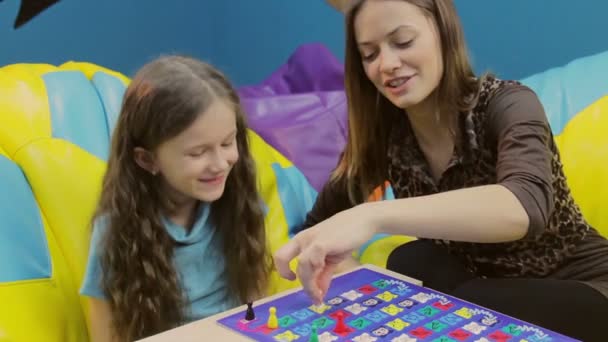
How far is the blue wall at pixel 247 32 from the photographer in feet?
5.47

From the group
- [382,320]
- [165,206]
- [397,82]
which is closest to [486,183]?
[397,82]

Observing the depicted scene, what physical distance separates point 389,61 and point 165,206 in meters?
0.42

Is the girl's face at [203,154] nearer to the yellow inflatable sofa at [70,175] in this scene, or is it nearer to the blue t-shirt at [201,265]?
the blue t-shirt at [201,265]

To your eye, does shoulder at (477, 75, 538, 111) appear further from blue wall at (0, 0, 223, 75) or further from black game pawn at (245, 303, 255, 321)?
blue wall at (0, 0, 223, 75)

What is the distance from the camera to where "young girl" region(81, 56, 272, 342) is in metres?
1.00

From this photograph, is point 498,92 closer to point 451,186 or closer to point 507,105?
point 507,105

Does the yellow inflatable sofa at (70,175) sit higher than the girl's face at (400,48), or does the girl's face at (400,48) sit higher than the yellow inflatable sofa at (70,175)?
the girl's face at (400,48)

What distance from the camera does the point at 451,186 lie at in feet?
3.50

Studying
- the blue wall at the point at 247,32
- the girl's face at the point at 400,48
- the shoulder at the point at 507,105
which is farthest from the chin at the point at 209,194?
the blue wall at the point at 247,32

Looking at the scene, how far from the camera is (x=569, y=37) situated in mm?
1650

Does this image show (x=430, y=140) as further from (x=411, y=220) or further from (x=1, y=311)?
(x=1, y=311)

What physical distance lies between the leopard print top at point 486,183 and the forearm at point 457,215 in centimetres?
23

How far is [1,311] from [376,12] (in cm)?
71

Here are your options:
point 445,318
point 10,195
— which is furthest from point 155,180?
point 445,318
